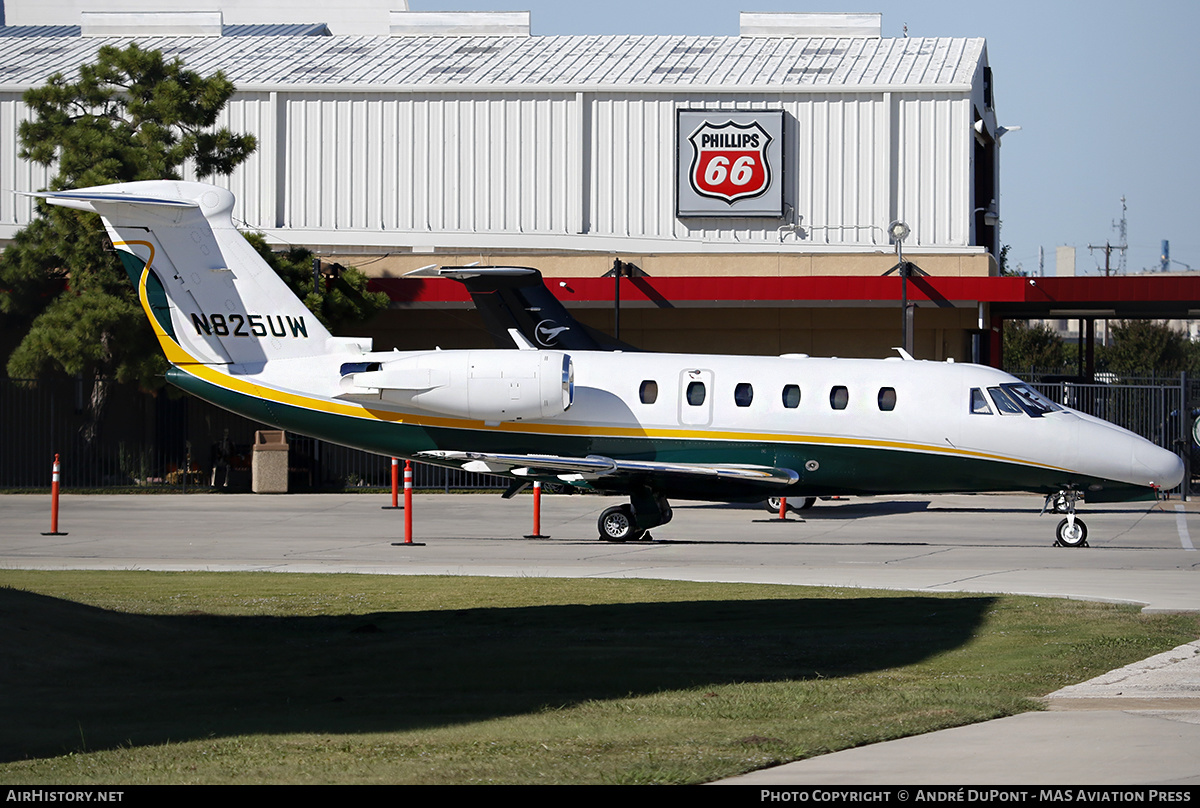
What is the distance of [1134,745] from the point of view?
23.0 feet

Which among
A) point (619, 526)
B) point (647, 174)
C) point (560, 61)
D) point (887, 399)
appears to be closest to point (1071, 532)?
point (887, 399)

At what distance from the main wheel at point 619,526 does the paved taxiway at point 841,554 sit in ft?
0.91

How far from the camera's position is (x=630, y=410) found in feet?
69.9

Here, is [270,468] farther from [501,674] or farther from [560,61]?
[501,674]

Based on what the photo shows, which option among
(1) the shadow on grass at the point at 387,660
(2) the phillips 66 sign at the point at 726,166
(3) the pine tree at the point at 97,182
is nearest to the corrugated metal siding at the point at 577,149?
(2) the phillips 66 sign at the point at 726,166

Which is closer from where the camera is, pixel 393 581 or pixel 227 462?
pixel 393 581

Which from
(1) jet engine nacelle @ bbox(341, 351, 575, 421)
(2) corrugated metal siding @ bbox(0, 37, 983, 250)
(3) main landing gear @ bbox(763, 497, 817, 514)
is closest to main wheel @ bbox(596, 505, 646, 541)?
(1) jet engine nacelle @ bbox(341, 351, 575, 421)

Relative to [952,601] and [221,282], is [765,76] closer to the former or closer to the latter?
[221,282]

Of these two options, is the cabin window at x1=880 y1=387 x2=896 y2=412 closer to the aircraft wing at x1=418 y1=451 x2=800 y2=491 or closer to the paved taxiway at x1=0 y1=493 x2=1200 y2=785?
the aircraft wing at x1=418 y1=451 x2=800 y2=491

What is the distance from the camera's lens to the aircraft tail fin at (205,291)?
21.9m

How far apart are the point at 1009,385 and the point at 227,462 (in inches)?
795

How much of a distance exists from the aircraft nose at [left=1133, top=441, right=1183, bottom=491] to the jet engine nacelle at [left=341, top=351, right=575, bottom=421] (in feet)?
28.6

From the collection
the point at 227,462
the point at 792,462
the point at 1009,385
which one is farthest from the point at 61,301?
the point at 1009,385

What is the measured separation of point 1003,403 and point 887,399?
1.77m
